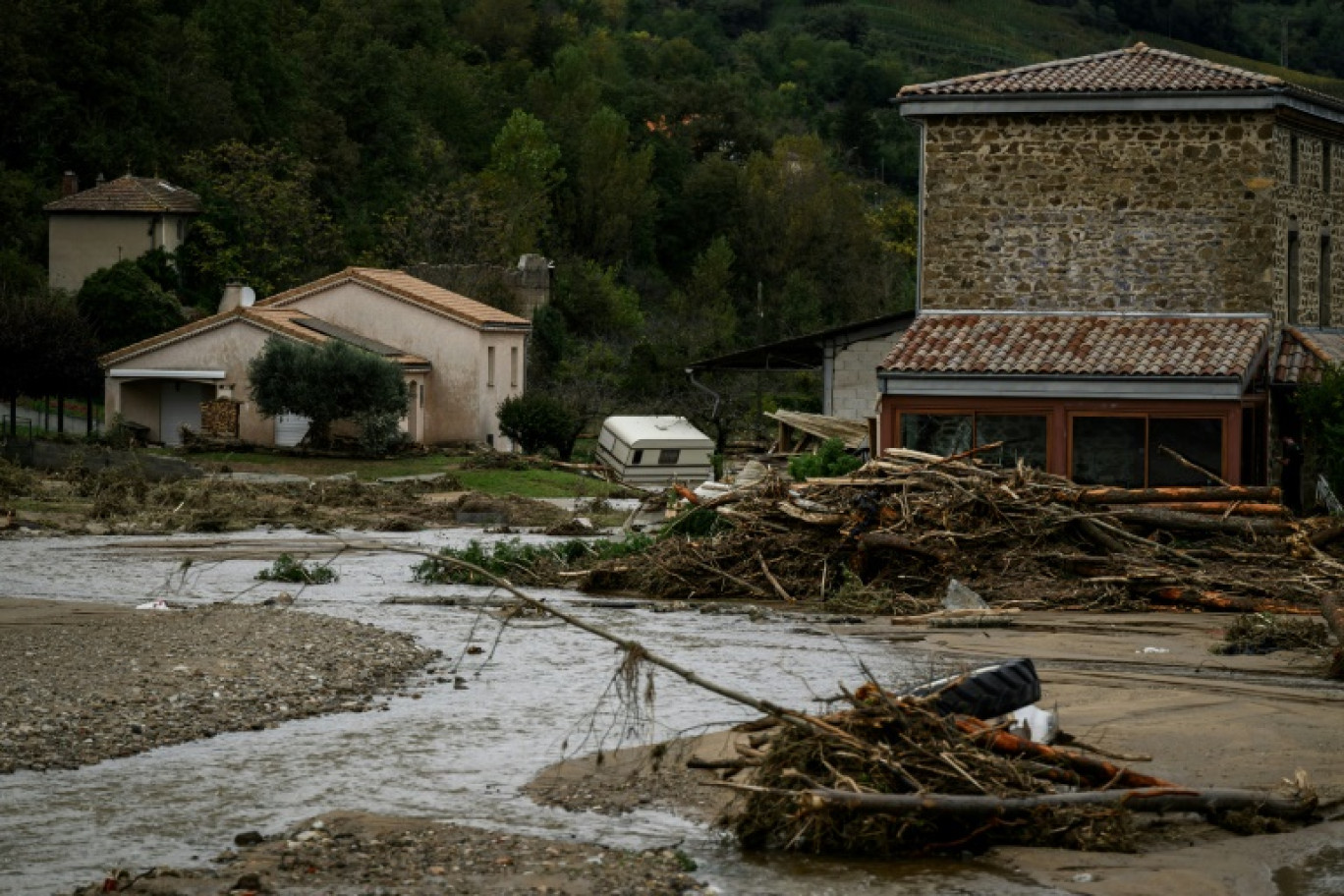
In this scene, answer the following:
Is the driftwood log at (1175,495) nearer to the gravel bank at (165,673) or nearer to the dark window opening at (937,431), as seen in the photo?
the dark window opening at (937,431)

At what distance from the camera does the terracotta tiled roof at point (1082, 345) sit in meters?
31.9

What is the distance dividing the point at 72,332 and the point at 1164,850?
45.2 m

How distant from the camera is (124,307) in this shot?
63000 mm

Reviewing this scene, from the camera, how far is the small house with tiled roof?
32.0m

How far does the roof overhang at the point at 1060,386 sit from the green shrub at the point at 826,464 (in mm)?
1258

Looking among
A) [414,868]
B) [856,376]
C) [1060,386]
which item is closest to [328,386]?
[856,376]

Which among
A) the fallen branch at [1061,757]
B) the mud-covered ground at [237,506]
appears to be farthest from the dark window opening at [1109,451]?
the fallen branch at [1061,757]

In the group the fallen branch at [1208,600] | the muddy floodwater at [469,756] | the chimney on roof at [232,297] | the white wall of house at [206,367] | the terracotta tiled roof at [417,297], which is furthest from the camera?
the chimney on roof at [232,297]

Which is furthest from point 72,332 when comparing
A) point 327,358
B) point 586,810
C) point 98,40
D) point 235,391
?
→ point 586,810

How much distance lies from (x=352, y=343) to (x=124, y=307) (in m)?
11.3

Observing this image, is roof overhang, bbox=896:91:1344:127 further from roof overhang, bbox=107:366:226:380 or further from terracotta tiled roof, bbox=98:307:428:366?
roof overhang, bbox=107:366:226:380

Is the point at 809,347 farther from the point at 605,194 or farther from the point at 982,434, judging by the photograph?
the point at 605,194

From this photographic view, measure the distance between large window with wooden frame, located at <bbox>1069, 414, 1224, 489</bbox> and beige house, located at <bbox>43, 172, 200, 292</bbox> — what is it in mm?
44437

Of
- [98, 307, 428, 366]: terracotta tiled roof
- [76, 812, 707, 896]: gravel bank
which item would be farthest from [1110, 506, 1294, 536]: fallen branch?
[98, 307, 428, 366]: terracotta tiled roof
